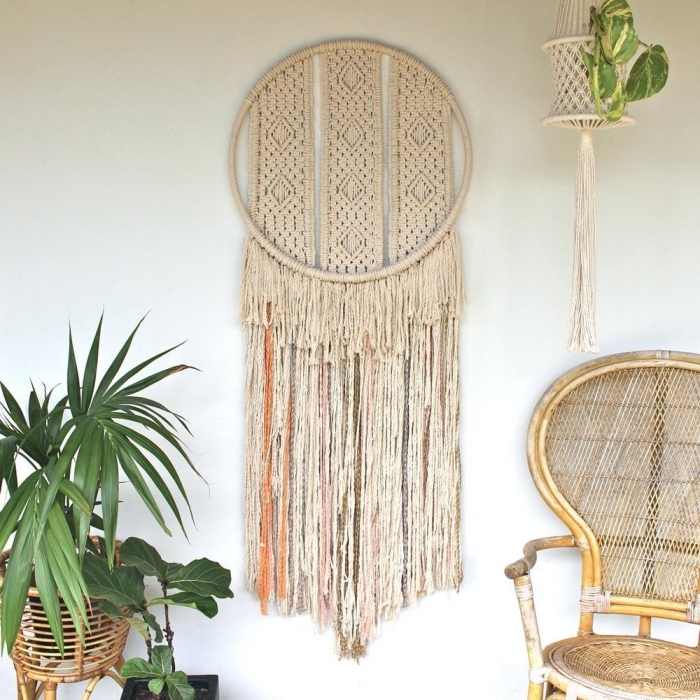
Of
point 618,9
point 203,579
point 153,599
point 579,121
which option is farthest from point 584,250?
point 153,599

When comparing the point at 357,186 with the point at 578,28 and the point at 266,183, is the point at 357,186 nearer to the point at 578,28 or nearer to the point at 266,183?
the point at 266,183

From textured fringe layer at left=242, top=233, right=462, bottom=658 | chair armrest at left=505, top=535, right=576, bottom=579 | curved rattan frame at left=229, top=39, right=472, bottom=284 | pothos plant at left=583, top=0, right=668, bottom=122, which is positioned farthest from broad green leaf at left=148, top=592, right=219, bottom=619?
pothos plant at left=583, top=0, right=668, bottom=122

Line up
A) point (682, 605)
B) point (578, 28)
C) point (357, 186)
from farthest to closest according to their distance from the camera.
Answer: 1. point (357, 186)
2. point (682, 605)
3. point (578, 28)

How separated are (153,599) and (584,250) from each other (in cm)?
124

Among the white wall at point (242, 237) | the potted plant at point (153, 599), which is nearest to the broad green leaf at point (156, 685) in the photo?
the potted plant at point (153, 599)

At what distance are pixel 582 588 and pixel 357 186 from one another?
1.12 meters

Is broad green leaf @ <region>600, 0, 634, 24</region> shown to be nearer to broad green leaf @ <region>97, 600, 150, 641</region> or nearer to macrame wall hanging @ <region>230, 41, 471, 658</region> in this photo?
macrame wall hanging @ <region>230, 41, 471, 658</region>

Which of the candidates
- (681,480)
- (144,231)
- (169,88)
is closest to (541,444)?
(681,480)

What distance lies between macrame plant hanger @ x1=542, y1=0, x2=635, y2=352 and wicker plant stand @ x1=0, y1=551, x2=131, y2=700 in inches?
48.2

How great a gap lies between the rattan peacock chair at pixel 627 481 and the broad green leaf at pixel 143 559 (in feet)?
2.73

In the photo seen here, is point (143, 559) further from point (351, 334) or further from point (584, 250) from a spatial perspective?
point (584, 250)

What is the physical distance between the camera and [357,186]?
2.36 m

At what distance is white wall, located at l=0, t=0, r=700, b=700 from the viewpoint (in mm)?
2355

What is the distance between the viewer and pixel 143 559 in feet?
6.95
